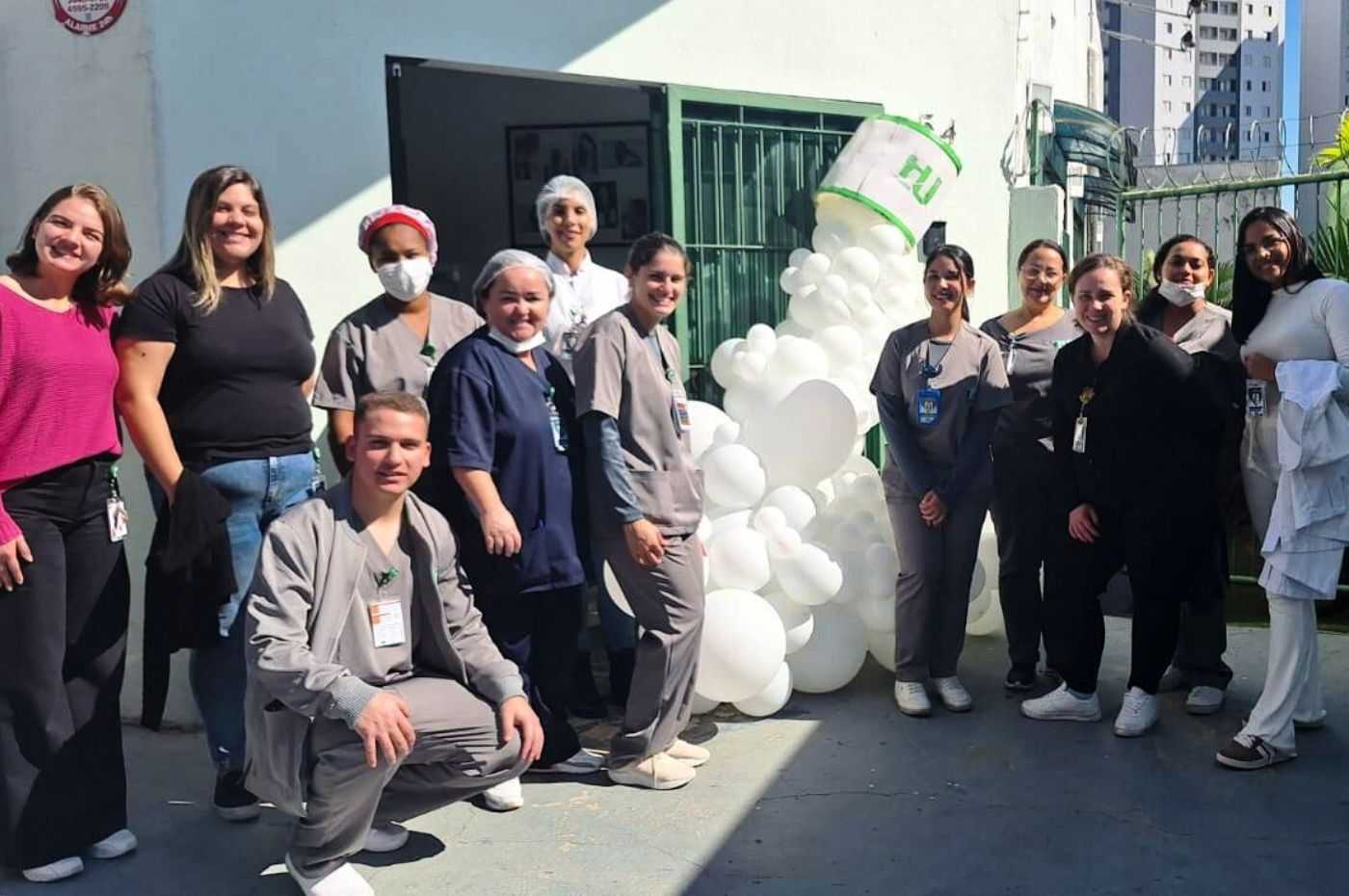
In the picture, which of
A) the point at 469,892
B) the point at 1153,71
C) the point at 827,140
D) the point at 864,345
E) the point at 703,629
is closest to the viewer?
the point at 469,892

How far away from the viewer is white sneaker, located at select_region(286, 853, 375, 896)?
3.06 metres

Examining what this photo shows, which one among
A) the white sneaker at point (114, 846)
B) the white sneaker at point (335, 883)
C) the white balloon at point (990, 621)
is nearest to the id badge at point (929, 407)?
the white balloon at point (990, 621)

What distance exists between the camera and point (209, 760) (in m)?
4.12

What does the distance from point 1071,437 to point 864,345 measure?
0.99 metres

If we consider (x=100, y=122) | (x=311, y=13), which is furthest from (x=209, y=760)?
(x=311, y=13)

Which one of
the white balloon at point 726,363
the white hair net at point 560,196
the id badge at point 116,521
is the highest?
the white hair net at point 560,196

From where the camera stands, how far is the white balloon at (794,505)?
4508 mm

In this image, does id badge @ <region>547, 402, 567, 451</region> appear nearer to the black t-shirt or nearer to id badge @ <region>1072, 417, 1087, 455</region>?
the black t-shirt

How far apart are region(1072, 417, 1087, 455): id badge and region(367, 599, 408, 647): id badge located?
2.29 meters

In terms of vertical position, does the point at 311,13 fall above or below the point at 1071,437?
above

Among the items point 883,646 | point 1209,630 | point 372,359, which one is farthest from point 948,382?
point 372,359

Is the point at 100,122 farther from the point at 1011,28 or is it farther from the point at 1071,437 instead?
the point at 1011,28

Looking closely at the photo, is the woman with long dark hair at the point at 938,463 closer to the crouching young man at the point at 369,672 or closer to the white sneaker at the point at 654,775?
the white sneaker at the point at 654,775

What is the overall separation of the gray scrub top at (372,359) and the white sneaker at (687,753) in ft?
4.40
